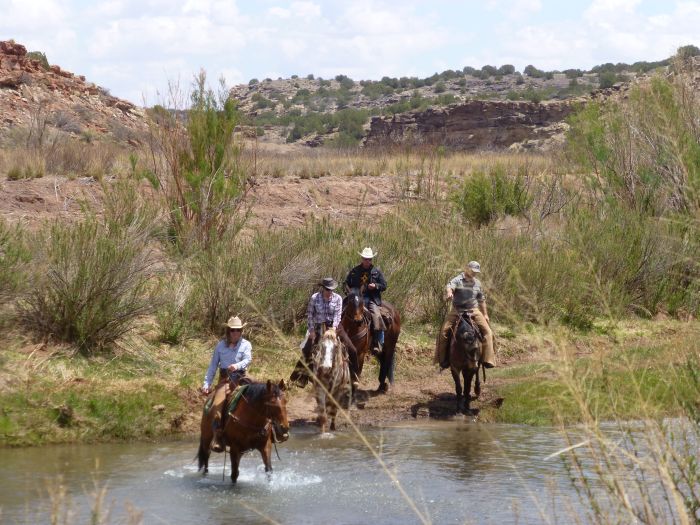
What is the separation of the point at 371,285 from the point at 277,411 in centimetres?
633

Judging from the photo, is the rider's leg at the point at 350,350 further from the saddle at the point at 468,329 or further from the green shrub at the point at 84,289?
the green shrub at the point at 84,289

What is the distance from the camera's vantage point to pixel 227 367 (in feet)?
38.1

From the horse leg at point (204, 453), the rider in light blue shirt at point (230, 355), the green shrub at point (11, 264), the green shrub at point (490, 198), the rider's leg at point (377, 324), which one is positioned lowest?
the horse leg at point (204, 453)

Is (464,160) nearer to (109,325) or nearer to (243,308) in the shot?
(243,308)

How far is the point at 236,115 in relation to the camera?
865 inches

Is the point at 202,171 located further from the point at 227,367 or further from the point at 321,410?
the point at 227,367

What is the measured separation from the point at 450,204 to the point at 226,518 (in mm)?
20746

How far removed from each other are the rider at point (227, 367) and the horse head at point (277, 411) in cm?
68

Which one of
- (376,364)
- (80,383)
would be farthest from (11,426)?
(376,364)

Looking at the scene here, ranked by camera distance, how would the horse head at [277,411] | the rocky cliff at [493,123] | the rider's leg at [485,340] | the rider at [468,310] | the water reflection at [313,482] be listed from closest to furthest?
1. the water reflection at [313,482]
2. the horse head at [277,411]
3. the rider at [468,310]
4. the rider's leg at [485,340]
5. the rocky cliff at [493,123]

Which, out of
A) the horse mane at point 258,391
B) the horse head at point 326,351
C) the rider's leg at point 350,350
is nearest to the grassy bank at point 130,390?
the rider's leg at point 350,350

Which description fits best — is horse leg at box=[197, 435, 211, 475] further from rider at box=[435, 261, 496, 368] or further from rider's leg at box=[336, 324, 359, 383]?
rider at box=[435, 261, 496, 368]

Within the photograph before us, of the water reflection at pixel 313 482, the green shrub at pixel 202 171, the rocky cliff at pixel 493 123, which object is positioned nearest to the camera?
the water reflection at pixel 313 482

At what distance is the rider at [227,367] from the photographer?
→ 11.3 m
